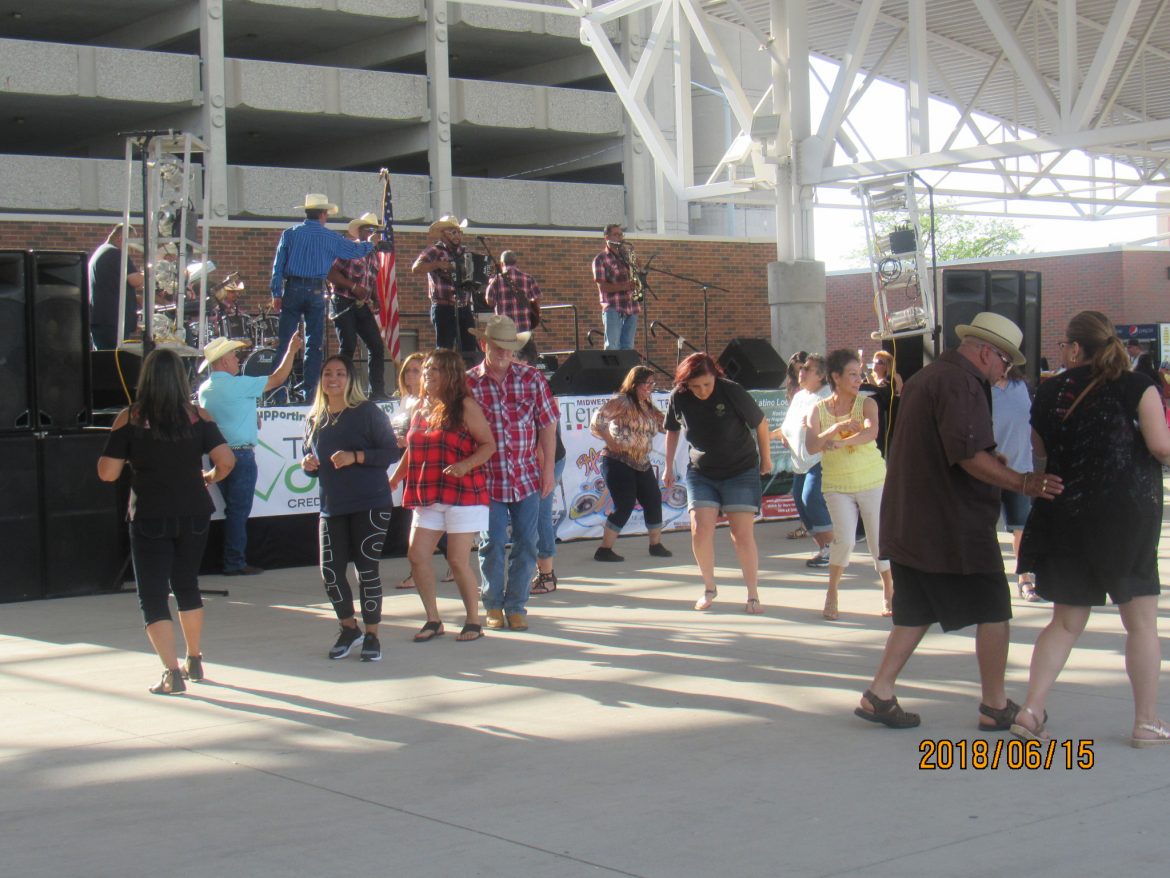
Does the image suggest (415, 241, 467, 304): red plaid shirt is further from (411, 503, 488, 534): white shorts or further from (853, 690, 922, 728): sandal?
(853, 690, 922, 728): sandal

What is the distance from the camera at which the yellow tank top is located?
899 cm

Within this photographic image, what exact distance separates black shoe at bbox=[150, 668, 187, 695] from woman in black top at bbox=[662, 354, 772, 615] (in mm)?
3572

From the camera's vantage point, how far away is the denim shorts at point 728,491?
9.16 meters

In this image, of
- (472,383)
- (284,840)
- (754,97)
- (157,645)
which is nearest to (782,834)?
(284,840)

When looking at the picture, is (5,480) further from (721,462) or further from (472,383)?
(721,462)

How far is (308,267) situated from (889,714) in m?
8.12

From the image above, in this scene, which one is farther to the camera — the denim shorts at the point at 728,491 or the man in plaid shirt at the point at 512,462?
the denim shorts at the point at 728,491

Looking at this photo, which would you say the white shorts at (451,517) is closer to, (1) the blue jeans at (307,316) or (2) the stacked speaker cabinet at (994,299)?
(1) the blue jeans at (307,316)

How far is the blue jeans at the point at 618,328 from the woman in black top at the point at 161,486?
10.2 meters

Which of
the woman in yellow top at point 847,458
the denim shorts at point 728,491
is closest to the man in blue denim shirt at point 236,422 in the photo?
the denim shorts at point 728,491

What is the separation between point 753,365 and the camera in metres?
17.1

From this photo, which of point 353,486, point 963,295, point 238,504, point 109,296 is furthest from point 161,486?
point 963,295

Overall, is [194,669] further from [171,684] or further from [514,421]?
[514,421]

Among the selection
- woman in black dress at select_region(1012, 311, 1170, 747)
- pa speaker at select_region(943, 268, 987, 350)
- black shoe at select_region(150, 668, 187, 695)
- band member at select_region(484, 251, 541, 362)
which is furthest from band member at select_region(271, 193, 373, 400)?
woman in black dress at select_region(1012, 311, 1170, 747)
